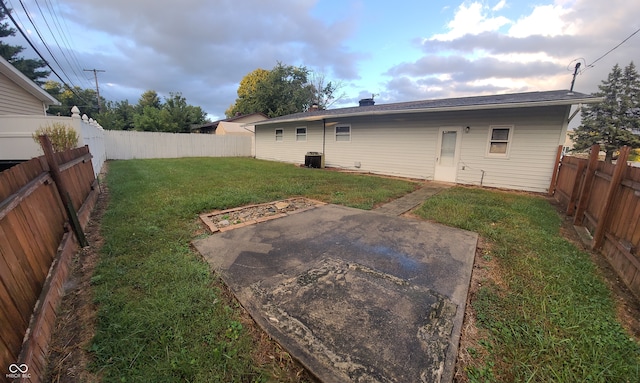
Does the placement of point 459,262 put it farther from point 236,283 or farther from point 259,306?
point 236,283

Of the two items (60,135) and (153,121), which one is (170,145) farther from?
(60,135)

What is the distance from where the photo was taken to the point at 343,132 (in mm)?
12023

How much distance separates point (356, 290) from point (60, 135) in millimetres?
7259

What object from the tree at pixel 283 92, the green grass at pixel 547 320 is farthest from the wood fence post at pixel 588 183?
the tree at pixel 283 92

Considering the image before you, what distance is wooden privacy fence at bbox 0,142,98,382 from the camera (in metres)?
1.40

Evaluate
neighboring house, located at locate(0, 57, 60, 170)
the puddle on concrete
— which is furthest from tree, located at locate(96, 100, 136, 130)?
the puddle on concrete

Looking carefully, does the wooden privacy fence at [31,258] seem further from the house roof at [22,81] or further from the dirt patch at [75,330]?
the house roof at [22,81]

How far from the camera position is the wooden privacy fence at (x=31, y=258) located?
55.2 inches

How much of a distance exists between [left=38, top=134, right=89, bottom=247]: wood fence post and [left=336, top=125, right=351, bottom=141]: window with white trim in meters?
10.1

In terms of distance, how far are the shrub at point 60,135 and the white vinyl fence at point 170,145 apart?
397 inches

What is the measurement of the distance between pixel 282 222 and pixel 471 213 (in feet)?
11.7

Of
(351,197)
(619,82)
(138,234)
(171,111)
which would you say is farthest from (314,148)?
(619,82)

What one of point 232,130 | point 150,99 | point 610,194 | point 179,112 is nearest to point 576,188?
point 610,194

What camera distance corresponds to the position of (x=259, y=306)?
2.12 meters
